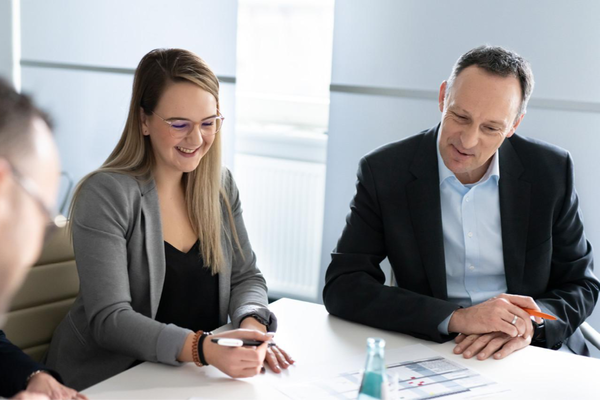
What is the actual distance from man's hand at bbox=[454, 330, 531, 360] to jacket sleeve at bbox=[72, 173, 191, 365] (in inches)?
27.2

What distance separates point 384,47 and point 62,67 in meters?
2.10

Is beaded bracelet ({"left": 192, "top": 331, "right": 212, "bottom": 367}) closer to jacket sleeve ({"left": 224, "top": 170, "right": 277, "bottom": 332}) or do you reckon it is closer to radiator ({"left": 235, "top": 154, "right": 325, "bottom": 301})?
jacket sleeve ({"left": 224, "top": 170, "right": 277, "bottom": 332})

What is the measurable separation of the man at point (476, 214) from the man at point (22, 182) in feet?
4.19

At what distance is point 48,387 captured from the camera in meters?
1.44

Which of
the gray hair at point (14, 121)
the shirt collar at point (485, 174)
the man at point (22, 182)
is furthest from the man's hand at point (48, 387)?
the shirt collar at point (485, 174)

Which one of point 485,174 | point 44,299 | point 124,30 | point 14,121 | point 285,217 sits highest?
point 124,30

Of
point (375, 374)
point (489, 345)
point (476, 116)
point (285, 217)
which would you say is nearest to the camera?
point (375, 374)

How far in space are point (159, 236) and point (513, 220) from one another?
107 centimetres

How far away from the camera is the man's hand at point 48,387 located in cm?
138

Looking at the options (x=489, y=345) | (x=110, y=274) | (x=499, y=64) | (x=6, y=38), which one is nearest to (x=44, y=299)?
(x=110, y=274)

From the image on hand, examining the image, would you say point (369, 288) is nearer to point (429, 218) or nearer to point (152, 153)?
point (429, 218)

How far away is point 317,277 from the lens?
373cm

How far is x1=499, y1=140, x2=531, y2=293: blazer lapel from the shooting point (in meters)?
2.08

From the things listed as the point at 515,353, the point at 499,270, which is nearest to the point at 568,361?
the point at 515,353
